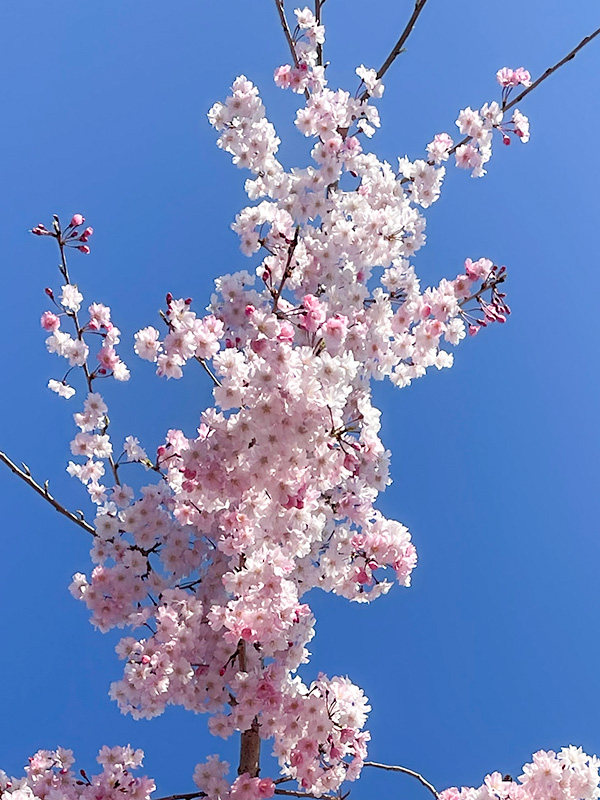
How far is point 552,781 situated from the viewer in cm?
372

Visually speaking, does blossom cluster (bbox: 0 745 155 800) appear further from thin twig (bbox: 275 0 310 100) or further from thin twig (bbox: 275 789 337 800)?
thin twig (bbox: 275 0 310 100)

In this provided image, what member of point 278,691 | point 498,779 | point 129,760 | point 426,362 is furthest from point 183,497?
point 498,779

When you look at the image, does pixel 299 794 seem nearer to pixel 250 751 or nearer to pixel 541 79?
pixel 250 751

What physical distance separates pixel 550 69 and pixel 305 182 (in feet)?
7.09

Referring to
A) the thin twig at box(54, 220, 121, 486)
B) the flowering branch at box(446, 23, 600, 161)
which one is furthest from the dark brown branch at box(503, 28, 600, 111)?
the thin twig at box(54, 220, 121, 486)

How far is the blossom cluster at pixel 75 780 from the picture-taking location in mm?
4043

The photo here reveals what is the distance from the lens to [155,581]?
4.61m

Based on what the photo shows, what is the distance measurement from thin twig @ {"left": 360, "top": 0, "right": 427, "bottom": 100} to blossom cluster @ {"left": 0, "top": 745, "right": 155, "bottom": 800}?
541 centimetres

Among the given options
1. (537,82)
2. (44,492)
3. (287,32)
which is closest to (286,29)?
(287,32)

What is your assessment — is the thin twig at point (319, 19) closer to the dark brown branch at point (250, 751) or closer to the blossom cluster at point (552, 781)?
the dark brown branch at point (250, 751)

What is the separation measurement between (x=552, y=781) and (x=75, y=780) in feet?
9.91

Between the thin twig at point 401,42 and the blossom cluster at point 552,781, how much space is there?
5120mm

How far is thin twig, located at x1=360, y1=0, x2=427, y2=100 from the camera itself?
5.37 meters

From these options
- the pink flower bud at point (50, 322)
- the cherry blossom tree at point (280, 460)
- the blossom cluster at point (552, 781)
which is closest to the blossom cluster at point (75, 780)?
the cherry blossom tree at point (280, 460)
